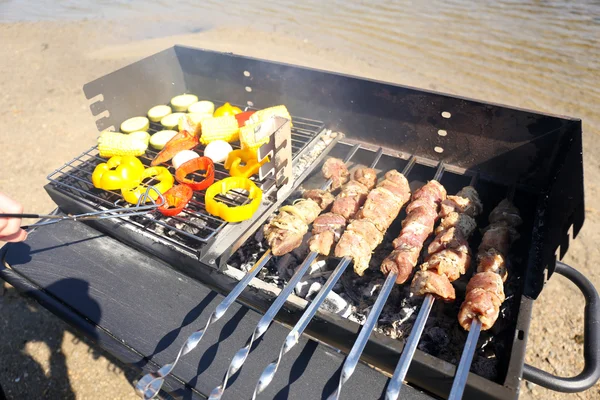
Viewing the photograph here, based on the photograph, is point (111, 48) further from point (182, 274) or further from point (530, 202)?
point (530, 202)

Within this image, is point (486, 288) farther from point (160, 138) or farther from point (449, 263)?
point (160, 138)

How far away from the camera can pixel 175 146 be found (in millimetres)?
4059

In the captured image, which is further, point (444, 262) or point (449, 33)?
point (449, 33)

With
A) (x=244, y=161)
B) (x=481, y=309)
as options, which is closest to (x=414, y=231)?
(x=481, y=309)

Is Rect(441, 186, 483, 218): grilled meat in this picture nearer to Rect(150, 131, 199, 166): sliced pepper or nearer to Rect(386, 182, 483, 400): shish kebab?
Rect(386, 182, 483, 400): shish kebab

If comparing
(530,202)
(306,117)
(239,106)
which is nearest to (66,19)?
(239,106)

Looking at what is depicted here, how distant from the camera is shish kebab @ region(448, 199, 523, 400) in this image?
2241 millimetres

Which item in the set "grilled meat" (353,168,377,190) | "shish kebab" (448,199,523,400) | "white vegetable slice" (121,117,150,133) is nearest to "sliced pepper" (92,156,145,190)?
"white vegetable slice" (121,117,150,133)

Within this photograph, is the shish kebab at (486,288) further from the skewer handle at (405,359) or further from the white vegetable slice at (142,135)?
the white vegetable slice at (142,135)

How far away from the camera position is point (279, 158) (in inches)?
122

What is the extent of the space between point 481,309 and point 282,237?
159cm

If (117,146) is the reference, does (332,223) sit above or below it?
below

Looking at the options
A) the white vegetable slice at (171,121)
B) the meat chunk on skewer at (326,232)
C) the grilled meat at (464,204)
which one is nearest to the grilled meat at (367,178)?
the meat chunk on skewer at (326,232)

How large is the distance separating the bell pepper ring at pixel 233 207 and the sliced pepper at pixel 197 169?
0.20m
